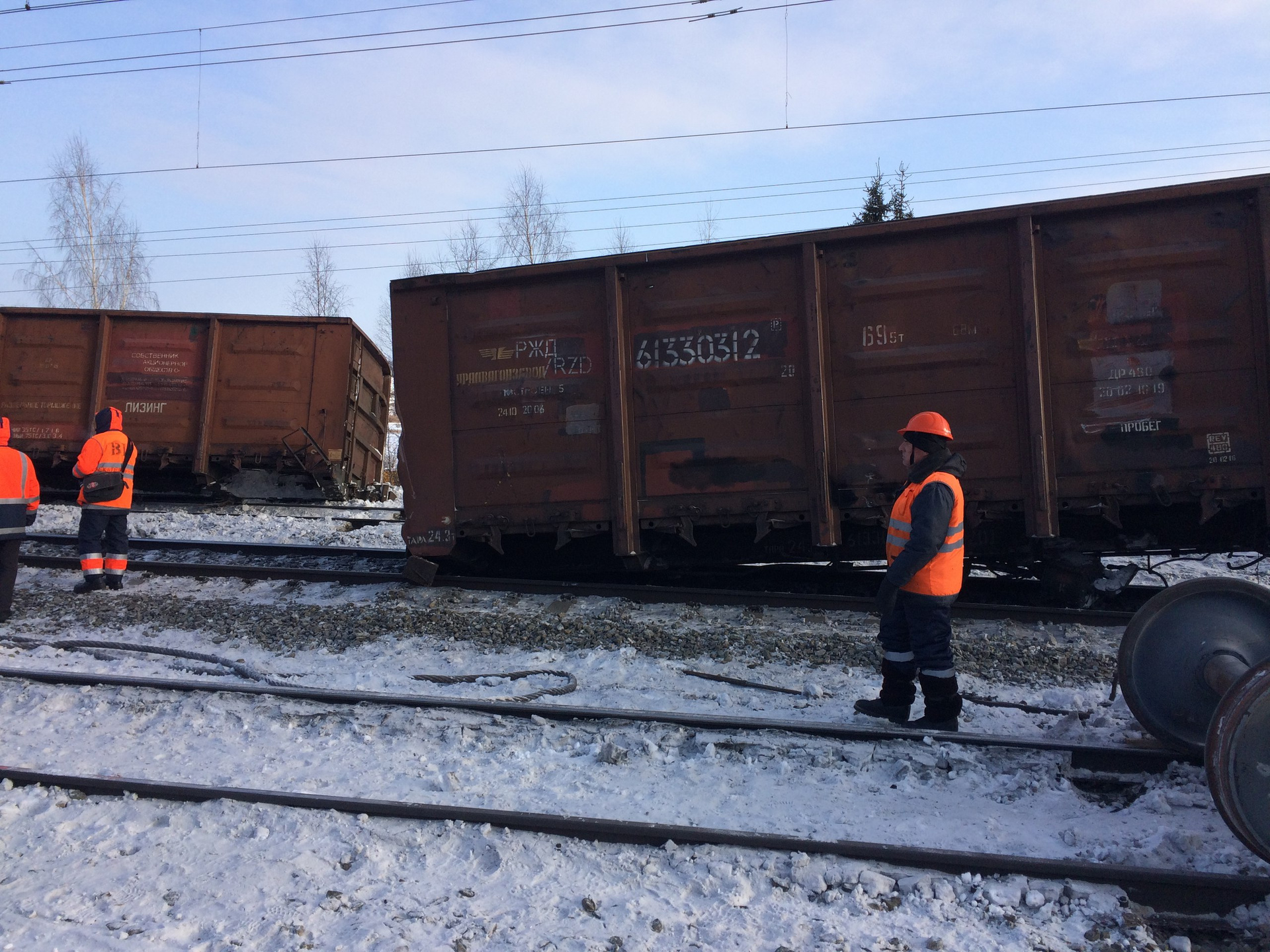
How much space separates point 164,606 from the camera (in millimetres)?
7164

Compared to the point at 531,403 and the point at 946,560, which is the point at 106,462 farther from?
the point at 946,560

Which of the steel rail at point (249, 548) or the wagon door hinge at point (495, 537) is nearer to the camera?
the wagon door hinge at point (495, 537)

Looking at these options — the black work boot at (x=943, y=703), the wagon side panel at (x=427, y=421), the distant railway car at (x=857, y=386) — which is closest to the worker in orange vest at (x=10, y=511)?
the wagon side panel at (x=427, y=421)

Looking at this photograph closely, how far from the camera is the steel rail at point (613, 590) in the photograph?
644 cm

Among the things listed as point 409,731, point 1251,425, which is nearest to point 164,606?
point 409,731

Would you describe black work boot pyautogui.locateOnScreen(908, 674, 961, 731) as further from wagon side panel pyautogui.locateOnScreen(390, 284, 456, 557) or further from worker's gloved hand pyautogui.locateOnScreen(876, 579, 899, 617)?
wagon side panel pyautogui.locateOnScreen(390, 284, 456, 557)

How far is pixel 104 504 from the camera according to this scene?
783 cm

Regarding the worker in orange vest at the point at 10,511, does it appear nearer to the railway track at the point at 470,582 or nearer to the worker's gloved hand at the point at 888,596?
the railway track at the point at 470,582

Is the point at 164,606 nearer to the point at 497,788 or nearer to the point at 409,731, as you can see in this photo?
the point at 409,731

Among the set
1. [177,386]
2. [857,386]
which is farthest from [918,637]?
[177,386]

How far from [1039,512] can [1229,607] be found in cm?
232

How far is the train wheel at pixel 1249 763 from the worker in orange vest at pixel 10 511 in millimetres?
8181

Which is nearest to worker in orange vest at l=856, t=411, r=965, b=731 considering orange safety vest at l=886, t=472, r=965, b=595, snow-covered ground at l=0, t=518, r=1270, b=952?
orange safety vest at l=886, t=472, r=965, b=595

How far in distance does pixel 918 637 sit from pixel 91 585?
7569mm
